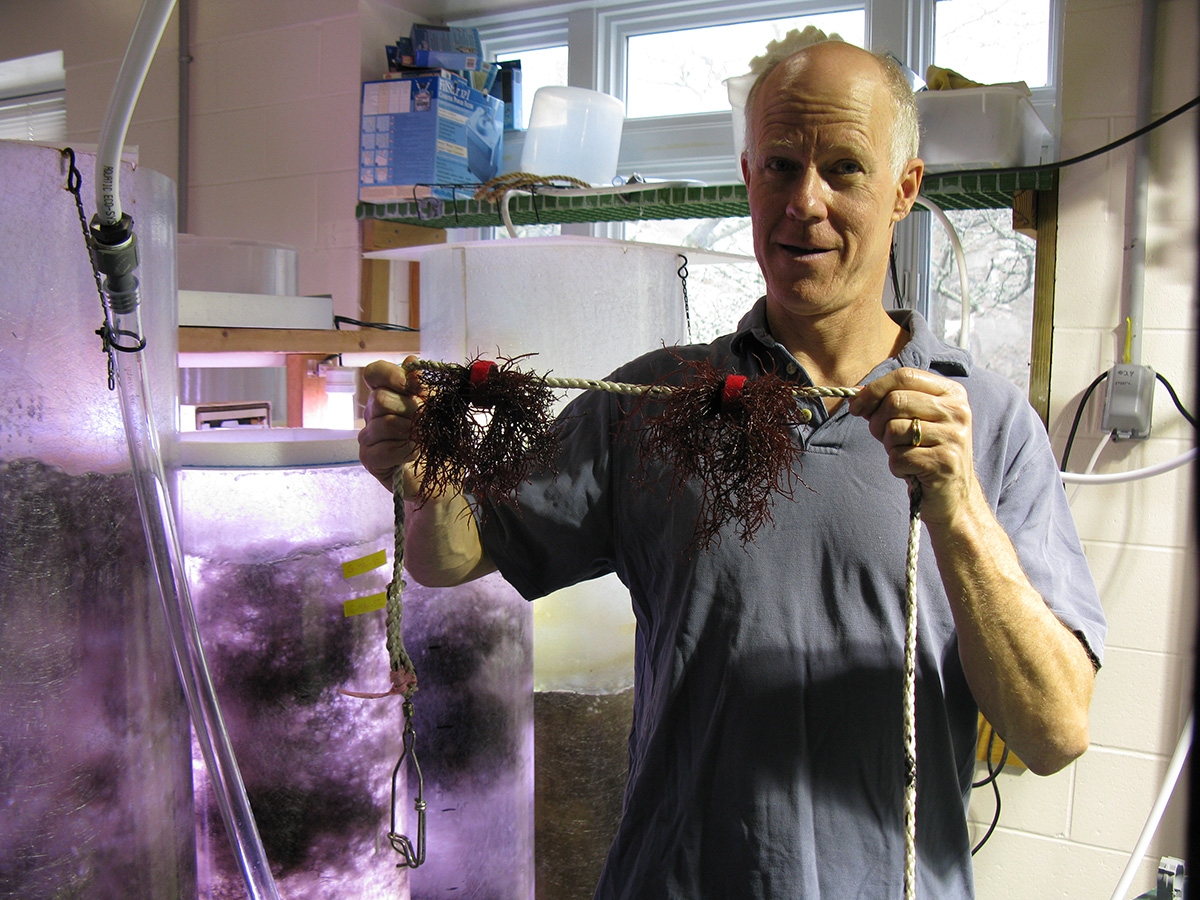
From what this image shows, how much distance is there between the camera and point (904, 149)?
96 centimetres

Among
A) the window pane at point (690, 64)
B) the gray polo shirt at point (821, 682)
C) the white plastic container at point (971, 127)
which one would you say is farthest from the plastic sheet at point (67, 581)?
the window pane at point (690, 64)

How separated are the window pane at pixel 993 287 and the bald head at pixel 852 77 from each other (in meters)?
0.93

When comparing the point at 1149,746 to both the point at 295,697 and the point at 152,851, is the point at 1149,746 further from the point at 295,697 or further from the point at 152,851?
the point at 152,851

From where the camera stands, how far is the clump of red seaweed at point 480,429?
2.61 ft

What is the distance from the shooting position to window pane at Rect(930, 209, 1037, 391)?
71.5 inches

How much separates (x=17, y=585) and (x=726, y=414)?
22.8 inches

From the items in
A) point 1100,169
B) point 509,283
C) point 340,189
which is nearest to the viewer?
point 509,283

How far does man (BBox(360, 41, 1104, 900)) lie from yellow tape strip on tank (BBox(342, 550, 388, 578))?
10cm

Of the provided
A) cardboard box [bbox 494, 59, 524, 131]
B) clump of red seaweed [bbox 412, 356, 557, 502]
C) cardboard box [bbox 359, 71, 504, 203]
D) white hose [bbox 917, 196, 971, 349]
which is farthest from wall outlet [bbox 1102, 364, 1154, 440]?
cardboard box [bbox 494, 59, 524, 131]

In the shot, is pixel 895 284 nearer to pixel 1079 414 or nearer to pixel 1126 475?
pixel 1079 414

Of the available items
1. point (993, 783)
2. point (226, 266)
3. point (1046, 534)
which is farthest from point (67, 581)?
point (993, 783)

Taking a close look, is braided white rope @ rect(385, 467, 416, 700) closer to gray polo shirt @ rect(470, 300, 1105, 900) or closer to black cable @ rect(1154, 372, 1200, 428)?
gray polo shirt @ rect(470, 300, 1105, 900)

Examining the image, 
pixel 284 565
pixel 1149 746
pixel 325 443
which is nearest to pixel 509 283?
pixel 325 443

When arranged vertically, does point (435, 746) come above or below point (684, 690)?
below
